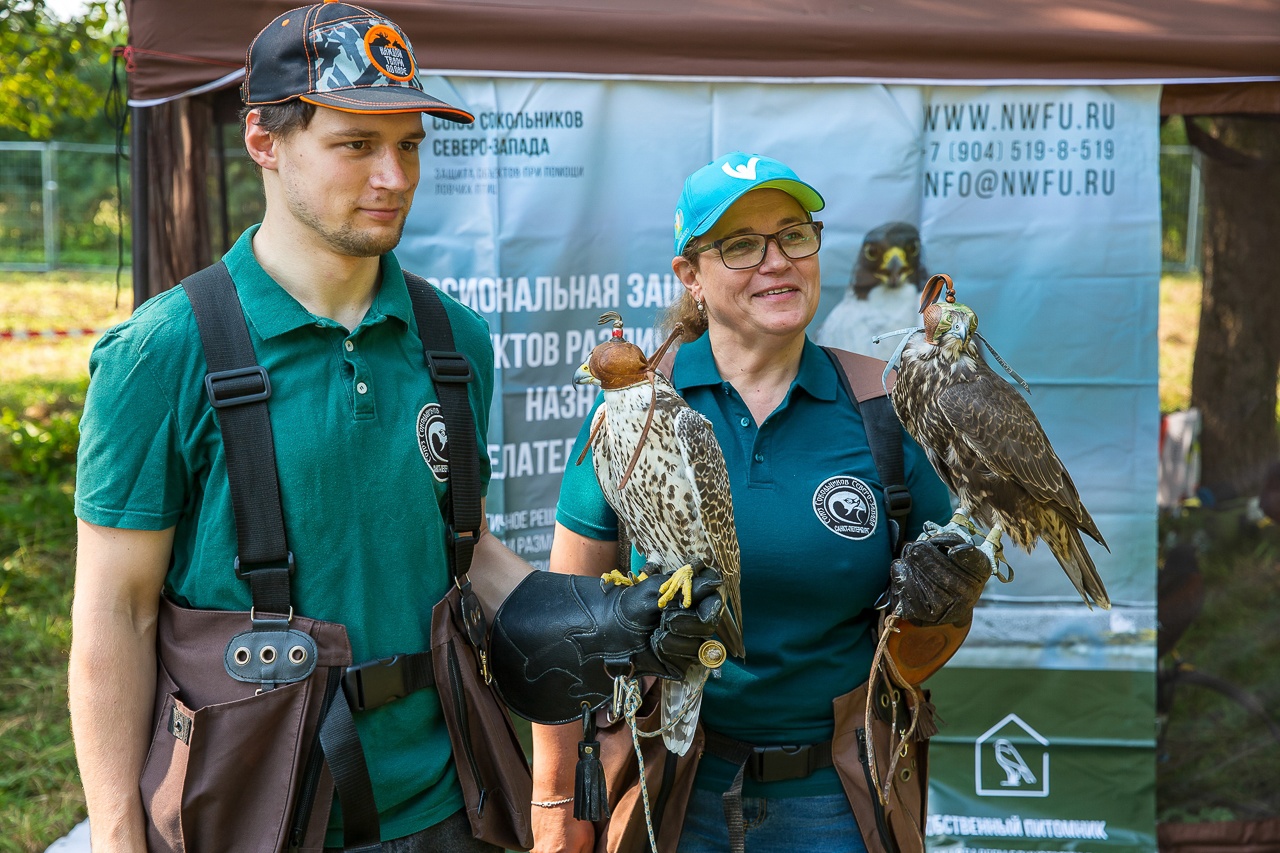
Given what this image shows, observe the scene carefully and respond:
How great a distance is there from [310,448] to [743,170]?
1015mm

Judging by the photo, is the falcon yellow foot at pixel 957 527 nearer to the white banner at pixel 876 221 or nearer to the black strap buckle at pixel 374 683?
the black strap buckle at pixel 374 683

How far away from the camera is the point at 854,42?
3.47m

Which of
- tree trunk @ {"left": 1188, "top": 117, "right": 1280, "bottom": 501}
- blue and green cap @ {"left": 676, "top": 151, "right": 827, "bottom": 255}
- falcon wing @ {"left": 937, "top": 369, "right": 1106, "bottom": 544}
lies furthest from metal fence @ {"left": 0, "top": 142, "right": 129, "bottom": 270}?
falcon wing @ {"left": 937, "top": 369, "right": 1106, "bottom": 544}

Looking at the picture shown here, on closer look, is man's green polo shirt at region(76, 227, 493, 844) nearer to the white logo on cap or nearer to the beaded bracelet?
the beaded bracelet

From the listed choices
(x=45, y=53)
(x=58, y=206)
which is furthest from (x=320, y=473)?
(x=58, y=206)

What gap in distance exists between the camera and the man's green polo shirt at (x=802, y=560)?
2.14 meters

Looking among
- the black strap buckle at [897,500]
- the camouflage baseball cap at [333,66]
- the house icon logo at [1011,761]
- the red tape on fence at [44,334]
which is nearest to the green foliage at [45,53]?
the red tape on fence at [44,334]

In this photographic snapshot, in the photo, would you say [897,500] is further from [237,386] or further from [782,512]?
[237,386]

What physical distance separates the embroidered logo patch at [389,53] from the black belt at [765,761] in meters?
1.44

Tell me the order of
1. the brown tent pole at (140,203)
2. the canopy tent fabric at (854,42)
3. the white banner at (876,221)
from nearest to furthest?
the canopy tent fabric at (854,42) < the brown tent pole at (140,203) < the white banner at (876,221)

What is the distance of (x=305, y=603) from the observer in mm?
1788

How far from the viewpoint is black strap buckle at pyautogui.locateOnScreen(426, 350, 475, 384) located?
6.41 feet

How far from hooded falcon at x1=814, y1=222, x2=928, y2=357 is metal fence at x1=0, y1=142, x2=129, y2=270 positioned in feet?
42.9

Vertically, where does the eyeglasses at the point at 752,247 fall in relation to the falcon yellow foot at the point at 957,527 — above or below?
above
